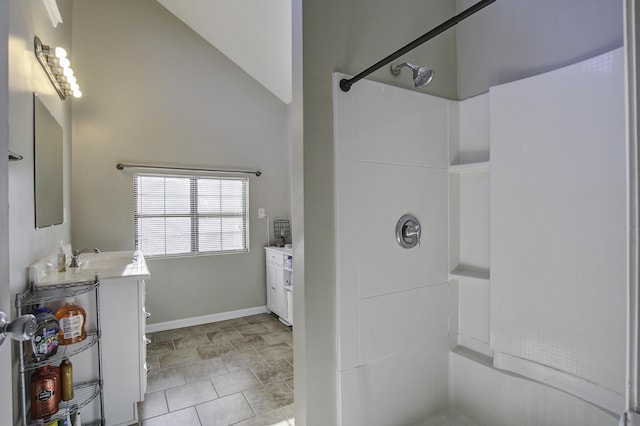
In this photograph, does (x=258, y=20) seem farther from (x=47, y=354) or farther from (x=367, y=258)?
(x=47, y=354)

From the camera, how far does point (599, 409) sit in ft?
4.10

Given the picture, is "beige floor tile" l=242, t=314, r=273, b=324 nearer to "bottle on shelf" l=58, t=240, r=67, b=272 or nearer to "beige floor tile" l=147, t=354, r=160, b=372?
"beige floor tile" l=147, t=354, r=160, b=372

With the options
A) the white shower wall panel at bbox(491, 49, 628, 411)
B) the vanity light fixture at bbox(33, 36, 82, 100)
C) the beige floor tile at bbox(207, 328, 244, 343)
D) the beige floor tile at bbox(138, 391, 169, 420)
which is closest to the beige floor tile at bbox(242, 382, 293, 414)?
the beige floor tile at bbox(138, 391, 169, 420)

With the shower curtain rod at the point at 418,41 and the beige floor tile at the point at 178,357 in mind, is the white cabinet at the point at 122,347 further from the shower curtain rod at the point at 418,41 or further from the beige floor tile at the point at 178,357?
the shower curtain rod at the point at 418,41

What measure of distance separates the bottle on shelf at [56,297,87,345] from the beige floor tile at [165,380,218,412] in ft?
2.82

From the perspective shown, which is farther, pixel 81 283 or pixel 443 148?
pixel 81 283

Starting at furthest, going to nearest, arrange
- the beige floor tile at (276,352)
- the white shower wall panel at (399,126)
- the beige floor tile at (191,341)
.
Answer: the beige floor tile at (191,341), the beige floor tile at (276,352), the white shower wall panel at (399,126)

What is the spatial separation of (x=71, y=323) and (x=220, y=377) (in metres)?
1.29

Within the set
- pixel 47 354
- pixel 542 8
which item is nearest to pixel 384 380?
pixel 47 354

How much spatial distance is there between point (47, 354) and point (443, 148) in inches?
95.4

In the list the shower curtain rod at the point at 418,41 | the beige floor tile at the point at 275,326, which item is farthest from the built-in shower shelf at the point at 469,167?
the beige floor tile at the point at 275,326

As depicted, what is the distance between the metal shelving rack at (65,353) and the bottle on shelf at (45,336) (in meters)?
0.04

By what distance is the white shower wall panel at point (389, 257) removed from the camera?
1399 mm

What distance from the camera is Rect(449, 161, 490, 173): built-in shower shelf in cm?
162
